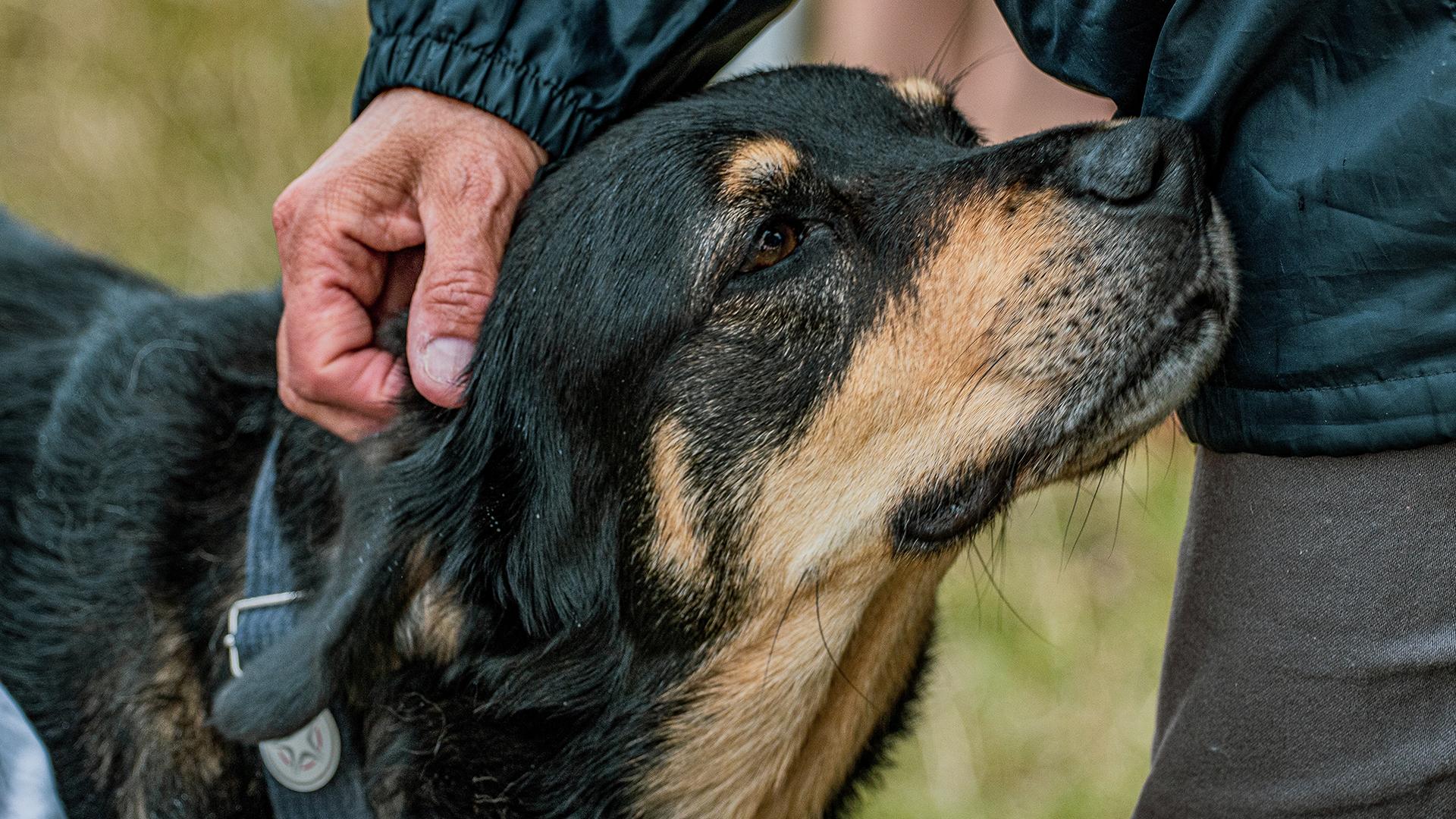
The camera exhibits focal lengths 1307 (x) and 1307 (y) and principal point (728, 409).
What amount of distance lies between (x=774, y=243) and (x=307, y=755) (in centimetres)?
132

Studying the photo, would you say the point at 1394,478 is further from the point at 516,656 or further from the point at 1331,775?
the point at 516,656

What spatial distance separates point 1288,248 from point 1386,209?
0.18m

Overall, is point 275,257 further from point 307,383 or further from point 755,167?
point 755,167

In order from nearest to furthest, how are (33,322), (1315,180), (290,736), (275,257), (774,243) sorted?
1. (1315,180)
2. (290,736)
3. (774,243)
4. (33,322)
5. (275,257)

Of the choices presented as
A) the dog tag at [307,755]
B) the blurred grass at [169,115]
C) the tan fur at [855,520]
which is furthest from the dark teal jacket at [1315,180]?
the blurred grass at [169,115]

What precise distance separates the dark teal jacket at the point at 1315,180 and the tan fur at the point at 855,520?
0.97 ft

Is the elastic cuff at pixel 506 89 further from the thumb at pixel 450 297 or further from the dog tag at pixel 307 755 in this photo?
the dog tag at pixel 307 755

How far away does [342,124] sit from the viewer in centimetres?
686

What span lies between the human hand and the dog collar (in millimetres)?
293

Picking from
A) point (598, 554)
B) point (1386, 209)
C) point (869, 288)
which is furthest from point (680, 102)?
point (1386, 209)

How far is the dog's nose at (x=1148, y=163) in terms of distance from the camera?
84.4 inches

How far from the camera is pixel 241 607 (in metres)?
2.57

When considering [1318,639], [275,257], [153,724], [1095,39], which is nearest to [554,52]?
[1095,39]

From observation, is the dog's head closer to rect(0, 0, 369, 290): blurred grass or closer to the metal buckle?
the metal buckle
